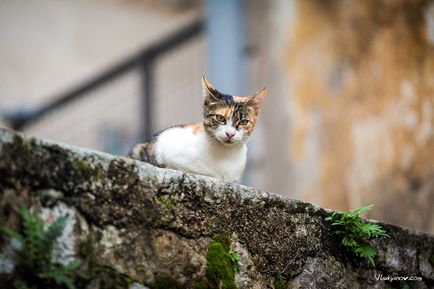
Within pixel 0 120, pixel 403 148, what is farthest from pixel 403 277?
pixel 0 120

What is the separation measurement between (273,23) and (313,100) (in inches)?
39.7

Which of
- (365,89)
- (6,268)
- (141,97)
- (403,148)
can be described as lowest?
(6,268)

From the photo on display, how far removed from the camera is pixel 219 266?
8.87 ft

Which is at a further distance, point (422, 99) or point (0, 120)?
point (0, 120)

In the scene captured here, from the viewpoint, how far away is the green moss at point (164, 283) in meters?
2.50

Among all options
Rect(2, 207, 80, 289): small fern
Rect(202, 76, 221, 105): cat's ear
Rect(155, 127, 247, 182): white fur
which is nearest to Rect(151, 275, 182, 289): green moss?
Rect(2, 207, 80, 289): small fern

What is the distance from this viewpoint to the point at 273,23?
24.6 ft

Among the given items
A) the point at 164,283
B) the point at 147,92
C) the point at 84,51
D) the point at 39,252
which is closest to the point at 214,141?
the point at 164,283

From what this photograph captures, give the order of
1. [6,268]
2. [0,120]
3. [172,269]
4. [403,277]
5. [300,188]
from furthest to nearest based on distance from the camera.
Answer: [0,120] → [300,188] → [403,277] → [172,269] → [6,268]

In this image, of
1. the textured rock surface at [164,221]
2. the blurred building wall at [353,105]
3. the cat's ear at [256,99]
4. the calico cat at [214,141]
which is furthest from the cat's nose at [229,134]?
the blurred building wall at [353,105]

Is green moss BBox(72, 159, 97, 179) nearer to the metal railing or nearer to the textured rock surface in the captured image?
the textured rock surface

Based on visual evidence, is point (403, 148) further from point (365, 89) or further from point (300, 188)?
point (300, 188)

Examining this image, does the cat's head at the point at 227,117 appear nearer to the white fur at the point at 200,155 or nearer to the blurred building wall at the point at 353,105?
the white fur at the point at 200,155

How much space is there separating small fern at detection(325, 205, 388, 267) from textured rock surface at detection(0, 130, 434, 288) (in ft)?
0.15
